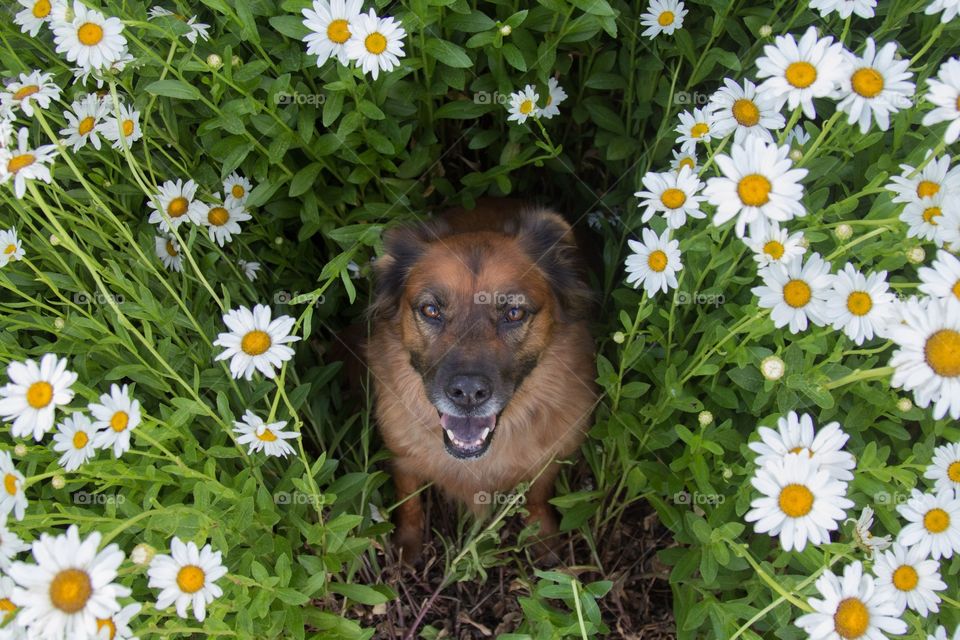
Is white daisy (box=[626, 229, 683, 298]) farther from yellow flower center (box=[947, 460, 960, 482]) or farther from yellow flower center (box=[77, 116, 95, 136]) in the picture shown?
yellow flower center (box=[77, 116, 95, 136])

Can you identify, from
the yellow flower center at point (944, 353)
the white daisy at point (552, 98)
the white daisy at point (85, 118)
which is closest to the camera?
the yellow flower center at point (944, 353)

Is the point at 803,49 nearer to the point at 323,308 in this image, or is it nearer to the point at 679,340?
the point at 679,340

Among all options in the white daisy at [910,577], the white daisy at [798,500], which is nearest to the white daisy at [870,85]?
the white daisy at [798,500]

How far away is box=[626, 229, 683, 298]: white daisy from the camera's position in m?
2.39

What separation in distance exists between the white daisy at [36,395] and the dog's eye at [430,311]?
1516mm

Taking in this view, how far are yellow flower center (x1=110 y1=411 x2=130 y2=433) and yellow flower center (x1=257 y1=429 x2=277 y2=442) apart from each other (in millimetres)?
388

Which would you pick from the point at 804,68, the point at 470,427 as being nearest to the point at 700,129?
the point at 804,68

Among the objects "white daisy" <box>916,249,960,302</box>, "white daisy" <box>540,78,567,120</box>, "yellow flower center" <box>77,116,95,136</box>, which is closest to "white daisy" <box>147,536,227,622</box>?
"yellow flower center" <box>77,116,95,136</box>

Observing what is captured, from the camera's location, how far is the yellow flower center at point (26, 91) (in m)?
2.43

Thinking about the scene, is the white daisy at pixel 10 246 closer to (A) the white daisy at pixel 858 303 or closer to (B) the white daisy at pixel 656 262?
(B) the white daisy at pixel 656 262

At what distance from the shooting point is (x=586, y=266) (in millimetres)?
3773

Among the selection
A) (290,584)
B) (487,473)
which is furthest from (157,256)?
(487,473)

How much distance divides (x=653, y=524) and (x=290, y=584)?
1836mm

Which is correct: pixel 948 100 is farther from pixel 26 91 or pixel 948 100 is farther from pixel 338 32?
pixel 26 91
